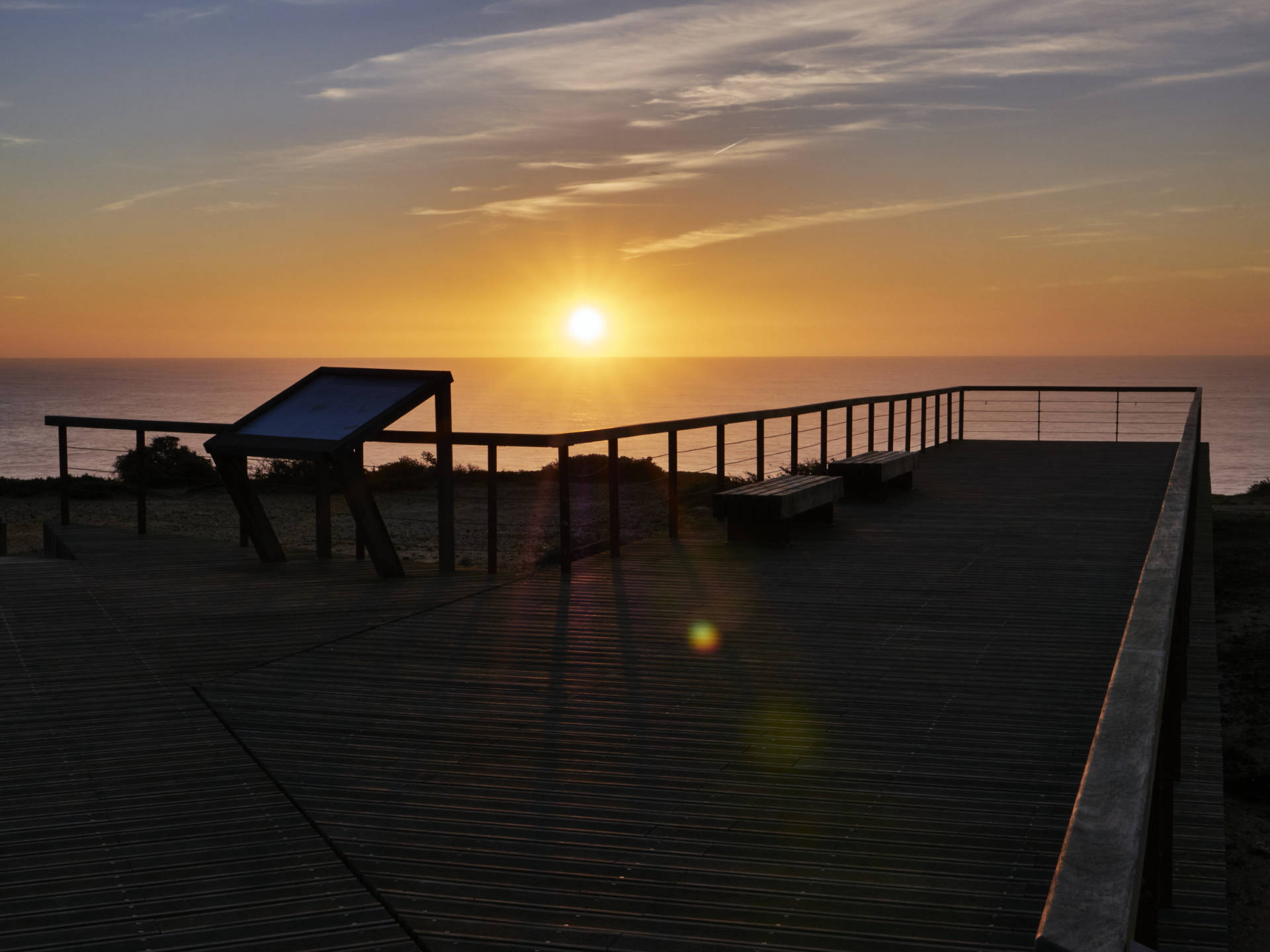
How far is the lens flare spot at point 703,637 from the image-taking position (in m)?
5.00

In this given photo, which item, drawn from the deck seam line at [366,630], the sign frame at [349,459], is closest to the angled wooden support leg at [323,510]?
the sign frame at [349,459]

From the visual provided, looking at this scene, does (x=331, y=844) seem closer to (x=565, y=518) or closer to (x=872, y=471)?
(x=565, y=518)

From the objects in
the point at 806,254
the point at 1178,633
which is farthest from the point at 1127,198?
the point at 806,254

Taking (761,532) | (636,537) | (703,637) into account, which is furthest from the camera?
(636,537)

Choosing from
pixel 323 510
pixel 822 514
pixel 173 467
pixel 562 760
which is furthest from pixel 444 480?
pixel 173 467

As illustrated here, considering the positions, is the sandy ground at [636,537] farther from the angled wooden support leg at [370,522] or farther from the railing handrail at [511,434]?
the angled wooden support leg at [370,522]

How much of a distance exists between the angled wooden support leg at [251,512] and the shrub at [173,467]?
56.2ft

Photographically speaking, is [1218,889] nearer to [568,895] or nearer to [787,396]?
[568,895]

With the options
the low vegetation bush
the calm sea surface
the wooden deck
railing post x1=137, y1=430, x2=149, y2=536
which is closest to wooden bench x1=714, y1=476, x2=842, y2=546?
the wooden deck

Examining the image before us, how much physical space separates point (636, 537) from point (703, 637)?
1006 cm

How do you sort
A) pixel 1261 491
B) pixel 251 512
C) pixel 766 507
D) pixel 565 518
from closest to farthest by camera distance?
1. pixel 565 518
2. pixel 251 512
3. pixel 766 507
4. pixel 1261 491

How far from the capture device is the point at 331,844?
292 centimetres

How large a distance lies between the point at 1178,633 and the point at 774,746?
2572 mm

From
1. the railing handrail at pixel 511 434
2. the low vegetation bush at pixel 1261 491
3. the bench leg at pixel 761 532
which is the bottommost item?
the low vegetation bush at pixel 1261 491
